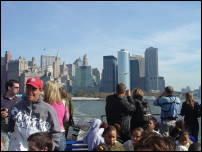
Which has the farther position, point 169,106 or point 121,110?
point 169,106

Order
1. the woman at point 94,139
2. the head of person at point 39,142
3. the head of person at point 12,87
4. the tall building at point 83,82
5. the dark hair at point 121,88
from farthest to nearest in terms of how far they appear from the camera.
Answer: the tall building at point 83,82 < the dark hair at point 121,88 < the head of person at point 12,87 < the woman at point 94,139 < the head of person at point 39,142

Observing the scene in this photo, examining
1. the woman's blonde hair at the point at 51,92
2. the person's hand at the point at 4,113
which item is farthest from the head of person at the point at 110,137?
the person's hand at the point at 4,113

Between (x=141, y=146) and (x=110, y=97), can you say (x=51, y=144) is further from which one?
(x=110, y=97)

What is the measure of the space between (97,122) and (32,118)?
1.34m

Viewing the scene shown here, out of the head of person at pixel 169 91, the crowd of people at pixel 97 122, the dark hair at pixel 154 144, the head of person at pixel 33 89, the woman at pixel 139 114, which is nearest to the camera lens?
the dark hair at pixel 154 144

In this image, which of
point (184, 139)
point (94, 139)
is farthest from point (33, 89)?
point (184, 139)

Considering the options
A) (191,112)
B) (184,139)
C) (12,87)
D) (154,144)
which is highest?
(12,87)

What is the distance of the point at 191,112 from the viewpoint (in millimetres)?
6418

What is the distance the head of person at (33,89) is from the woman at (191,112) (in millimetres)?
3794

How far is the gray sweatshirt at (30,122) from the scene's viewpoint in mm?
3398

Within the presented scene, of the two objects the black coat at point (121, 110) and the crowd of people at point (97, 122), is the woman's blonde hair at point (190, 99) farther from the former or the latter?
the black coat at point (121, 110)

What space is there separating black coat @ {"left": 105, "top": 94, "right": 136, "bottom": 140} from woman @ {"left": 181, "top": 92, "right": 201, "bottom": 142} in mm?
1482

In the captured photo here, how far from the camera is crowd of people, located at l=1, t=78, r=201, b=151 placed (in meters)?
3.16

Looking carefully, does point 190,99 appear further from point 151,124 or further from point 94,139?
point 94,139
